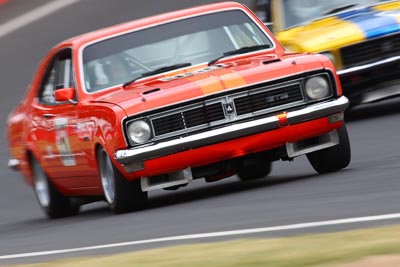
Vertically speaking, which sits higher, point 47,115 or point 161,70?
point 161,70

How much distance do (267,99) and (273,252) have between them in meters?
3.33

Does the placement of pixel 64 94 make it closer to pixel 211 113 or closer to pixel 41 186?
pixel 211 113

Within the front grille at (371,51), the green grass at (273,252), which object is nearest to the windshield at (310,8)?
the front grille at (371,51)

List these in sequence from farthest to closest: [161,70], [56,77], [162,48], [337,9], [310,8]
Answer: [310,8] → [337,9] → [56,77] → [162,48] → [161,70]

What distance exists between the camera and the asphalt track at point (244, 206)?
7777 mm

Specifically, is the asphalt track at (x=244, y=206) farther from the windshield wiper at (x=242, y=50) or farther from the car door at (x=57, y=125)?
the windshield wiper at (x=242, y=50)

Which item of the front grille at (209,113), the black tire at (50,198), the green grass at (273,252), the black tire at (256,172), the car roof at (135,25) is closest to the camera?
the green grass at (273,252)

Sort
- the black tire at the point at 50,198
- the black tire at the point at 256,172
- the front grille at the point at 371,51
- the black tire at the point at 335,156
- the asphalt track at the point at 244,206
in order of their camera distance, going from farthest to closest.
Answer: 1. the front grille at the point at 371,51
2. the black tire at the point at 256,172
3. the black tire at the point at 50,198
4. the black tire at the point at 335,156
5. the asphalt track at the point at 244,206

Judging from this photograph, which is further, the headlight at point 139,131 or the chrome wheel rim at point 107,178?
the chrome wheel rim at point 107,178

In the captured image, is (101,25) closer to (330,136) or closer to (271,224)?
(330,136)

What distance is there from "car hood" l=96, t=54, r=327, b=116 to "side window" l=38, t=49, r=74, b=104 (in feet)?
3.15

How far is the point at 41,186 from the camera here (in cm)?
1164

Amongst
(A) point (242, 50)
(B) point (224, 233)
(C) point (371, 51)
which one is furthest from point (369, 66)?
(B) point (224, 233)

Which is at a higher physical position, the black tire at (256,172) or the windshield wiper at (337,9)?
the windshield wiper at (337,9)
